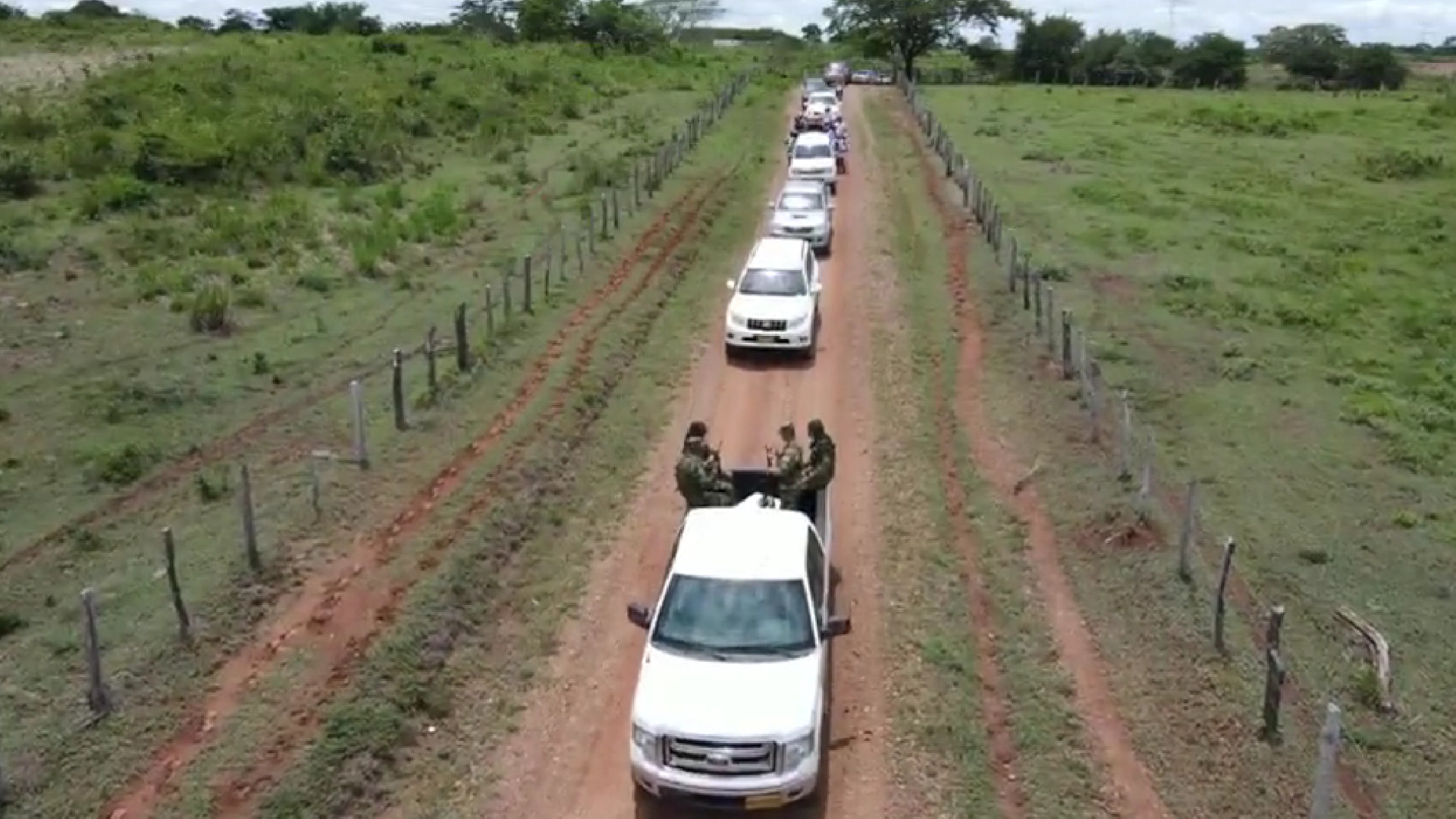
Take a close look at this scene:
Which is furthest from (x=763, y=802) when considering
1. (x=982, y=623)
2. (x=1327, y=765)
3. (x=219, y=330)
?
(x=219, y=330)

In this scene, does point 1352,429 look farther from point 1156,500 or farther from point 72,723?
point 72,723

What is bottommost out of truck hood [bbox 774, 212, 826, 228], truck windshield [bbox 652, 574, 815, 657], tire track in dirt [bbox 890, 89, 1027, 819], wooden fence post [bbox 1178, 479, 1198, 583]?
tire track in dirt [bbox 890, 89, 1027, 819]

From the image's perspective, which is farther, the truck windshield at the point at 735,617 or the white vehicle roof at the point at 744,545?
the white vehicle roof at the point at 744,545

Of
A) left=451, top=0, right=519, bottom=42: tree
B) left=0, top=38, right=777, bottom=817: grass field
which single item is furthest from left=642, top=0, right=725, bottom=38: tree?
left=0, top=38, right=777, bottom=817: grass field

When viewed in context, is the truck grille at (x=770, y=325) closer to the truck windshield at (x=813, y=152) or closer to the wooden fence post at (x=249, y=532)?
the wooden fence post at (x=249, y=532)

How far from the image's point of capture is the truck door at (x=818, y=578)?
1124 centimetres

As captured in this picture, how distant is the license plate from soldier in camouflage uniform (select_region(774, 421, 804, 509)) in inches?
155

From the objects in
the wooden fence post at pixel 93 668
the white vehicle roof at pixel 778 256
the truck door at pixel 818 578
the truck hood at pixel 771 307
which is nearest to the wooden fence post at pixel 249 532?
the wooden fence post at pixel 93 668

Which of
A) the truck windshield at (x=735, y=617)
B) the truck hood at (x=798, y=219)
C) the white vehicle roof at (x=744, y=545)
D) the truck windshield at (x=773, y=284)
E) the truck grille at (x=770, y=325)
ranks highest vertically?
the truck hood at (x=798, y=219)

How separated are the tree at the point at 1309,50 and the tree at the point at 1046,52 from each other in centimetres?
1792

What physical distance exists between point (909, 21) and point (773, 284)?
A: 210 ft

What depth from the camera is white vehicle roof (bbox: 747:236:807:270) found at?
23625 mm

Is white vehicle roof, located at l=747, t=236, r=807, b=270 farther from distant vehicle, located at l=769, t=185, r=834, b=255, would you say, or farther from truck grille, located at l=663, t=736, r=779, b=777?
truck grille, located at l=663, t=736, r=779, b=777

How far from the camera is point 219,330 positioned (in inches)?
888
